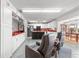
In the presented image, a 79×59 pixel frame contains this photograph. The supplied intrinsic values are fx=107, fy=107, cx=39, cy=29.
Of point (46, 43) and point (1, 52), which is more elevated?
point (46, 43)

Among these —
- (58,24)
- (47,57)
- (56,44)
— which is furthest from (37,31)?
(47,57)

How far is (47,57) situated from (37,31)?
958 centimetres

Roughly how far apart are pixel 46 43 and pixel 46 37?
172 mm

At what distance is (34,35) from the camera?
1281cm

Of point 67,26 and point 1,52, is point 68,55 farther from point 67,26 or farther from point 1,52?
point 67,26

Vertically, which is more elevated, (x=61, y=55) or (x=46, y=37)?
(x=46, y=37)

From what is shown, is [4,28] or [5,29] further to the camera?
[5,29]

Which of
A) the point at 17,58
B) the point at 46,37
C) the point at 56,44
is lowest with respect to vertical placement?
the point at 17,58

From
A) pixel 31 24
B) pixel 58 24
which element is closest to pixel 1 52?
pixel 58 24

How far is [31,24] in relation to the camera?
65.7 feet

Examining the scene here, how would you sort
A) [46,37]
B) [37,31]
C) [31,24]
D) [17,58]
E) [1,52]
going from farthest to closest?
[31,24]
[37,31]
[17,58]
[1,52]
[46,37]

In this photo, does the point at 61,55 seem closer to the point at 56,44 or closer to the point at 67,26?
the point at 56,44

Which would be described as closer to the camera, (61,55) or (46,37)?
(46,37)

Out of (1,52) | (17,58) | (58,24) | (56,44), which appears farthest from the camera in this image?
(58,24)
